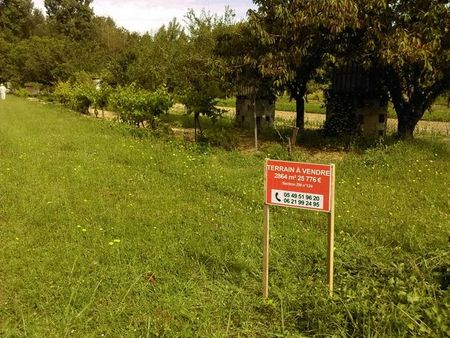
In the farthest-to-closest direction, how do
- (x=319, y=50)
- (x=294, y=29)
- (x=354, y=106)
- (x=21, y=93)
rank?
(x=21, y=93)
(x=354, y=106)
(x=319, y=50)
(x=294, y=29)

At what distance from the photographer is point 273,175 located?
366cm

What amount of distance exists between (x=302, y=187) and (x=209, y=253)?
1.53 m

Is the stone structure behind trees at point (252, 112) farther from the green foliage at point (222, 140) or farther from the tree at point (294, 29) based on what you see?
the tree at point (294, 29)

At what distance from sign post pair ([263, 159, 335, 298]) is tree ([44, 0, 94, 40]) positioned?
58.9 m

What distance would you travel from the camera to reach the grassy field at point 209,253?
134 inches

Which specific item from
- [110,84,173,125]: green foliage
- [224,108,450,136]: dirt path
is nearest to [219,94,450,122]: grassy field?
[224,108,450,136]: dirt path

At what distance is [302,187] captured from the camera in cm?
355

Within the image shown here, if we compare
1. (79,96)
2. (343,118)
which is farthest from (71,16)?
(343,118)

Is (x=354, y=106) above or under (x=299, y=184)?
above

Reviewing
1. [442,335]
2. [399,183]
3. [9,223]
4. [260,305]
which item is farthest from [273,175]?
[399,183]

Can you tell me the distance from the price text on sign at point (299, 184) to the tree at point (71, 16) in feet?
193

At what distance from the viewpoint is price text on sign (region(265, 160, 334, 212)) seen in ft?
11.4

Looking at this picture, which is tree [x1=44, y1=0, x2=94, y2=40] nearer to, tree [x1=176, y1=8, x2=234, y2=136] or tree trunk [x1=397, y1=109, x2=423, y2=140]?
tree [x1=176, y1=8, x2=234, y2=136]

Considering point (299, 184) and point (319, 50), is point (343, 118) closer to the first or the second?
point (319, 50)
